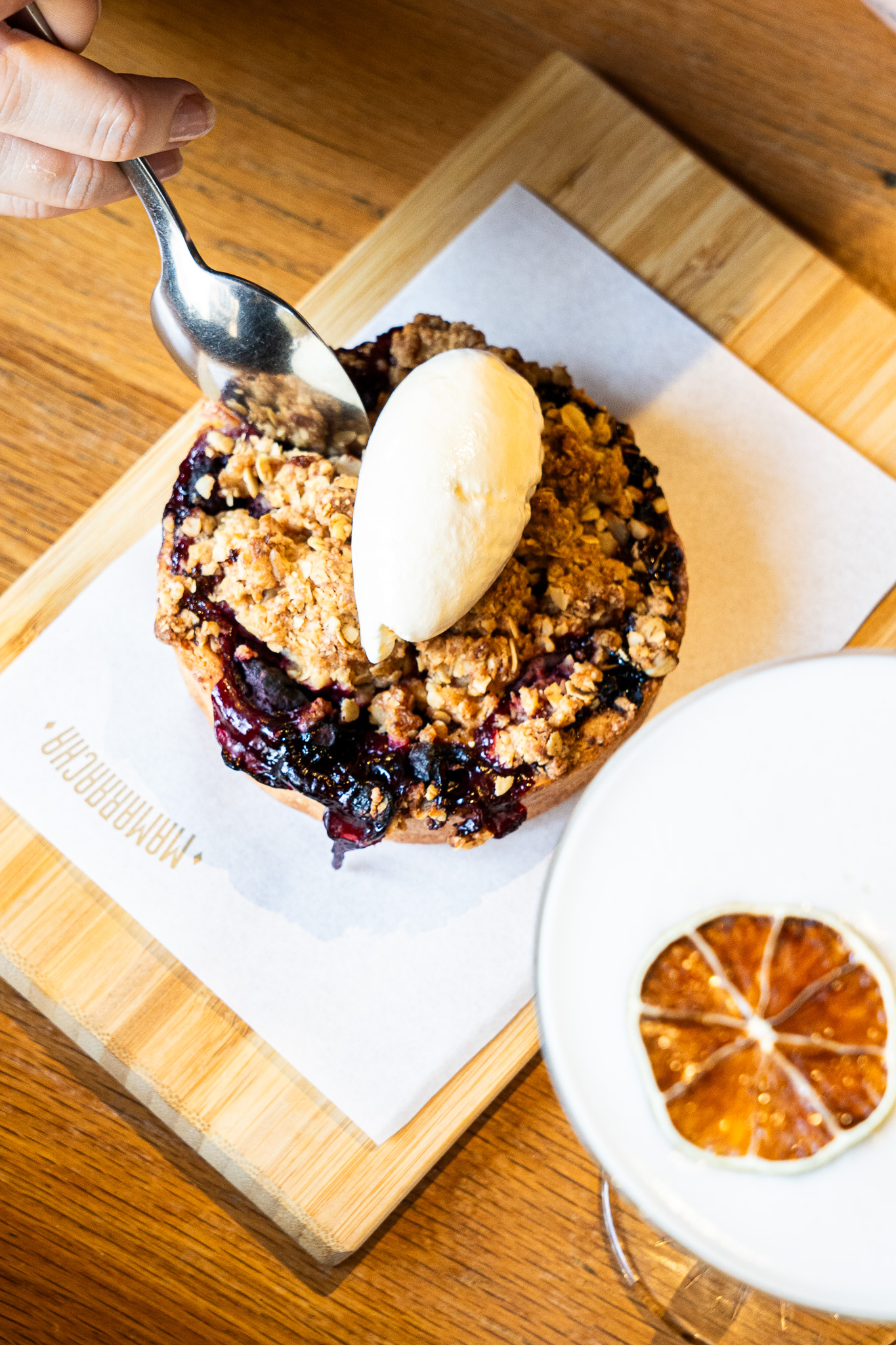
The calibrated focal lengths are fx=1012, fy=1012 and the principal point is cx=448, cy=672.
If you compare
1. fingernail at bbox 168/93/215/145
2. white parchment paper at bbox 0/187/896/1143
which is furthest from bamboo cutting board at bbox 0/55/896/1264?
fingernail at bbox 168/93/215/145


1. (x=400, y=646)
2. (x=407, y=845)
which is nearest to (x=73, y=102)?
(x=400, y=646)

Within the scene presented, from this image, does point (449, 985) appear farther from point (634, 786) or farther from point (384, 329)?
point (384, 329)

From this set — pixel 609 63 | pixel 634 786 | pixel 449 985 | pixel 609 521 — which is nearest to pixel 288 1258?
pixel 449 985

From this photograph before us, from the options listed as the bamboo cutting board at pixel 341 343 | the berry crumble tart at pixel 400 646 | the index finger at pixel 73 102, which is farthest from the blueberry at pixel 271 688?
the index finger at pixel 73 102

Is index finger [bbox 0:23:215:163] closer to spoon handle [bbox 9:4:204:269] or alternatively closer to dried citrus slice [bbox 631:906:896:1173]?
spoon handle [bbox 9:4:204:269]

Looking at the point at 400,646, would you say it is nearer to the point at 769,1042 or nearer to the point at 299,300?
the point at 769,1042

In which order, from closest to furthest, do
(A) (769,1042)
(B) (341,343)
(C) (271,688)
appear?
(A) (769,1042) < (C) (271,688) < (B) (341,343)
